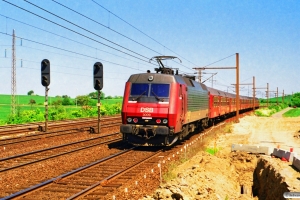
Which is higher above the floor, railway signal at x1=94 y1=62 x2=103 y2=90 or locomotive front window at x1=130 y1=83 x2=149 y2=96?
railway signal at x1=94 y1=62 x2=103 y2=90

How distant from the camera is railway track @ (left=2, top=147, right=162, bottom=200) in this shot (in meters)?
8.29

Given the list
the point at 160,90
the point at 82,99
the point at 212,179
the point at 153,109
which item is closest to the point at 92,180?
the point at 212,179

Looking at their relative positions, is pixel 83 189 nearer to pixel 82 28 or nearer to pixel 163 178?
pixel 163 178

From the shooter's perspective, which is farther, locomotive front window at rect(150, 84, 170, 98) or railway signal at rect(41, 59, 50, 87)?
railway signal at rect(41, 59, 50, 87)

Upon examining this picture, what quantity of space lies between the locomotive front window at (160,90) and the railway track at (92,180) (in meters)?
2.94

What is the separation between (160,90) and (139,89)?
96 cm

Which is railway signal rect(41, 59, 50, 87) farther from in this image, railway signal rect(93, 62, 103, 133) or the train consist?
the train consist

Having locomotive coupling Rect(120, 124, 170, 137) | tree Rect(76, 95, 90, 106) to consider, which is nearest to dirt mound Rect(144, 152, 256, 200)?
locomotive coupling Rect(120, 124, 170, 137)

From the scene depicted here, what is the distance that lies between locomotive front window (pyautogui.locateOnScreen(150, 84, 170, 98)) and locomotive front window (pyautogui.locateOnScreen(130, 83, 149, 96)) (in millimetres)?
276

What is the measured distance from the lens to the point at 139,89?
1542 cm

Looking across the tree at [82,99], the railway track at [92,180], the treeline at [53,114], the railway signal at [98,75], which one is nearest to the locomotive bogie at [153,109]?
the railway track at [92,180]

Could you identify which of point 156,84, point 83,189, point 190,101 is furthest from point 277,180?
point 190,101

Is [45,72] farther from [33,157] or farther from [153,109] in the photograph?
[153,109]

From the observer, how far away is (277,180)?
9.12 meters
